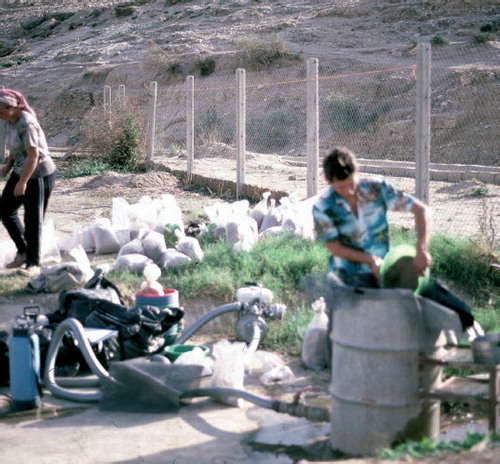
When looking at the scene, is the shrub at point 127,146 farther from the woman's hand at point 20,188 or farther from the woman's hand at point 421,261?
the woman's hand at point 421,261

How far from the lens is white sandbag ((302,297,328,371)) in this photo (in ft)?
18.1

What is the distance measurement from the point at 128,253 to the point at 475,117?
18159mm

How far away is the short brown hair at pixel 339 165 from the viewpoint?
13.0ft

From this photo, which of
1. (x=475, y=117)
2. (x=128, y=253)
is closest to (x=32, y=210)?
(x=128, y=253)

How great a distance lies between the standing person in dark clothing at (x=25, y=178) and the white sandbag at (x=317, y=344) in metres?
2.99

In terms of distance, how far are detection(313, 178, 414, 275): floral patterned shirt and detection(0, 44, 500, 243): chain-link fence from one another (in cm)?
1036

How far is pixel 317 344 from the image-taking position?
5.53 metres

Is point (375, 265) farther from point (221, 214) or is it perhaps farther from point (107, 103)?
point (107, 103)

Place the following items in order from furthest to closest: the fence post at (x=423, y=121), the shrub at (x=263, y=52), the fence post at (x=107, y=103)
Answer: the shrub at (x=263, y=52) → the fence post at (x=107, y=103) → the fence post at (x=423, y=121)

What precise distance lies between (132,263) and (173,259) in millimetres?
387

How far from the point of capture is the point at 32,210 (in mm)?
7297

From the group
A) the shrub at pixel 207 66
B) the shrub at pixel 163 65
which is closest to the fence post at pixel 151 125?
A: the shrub at pixel 207 66

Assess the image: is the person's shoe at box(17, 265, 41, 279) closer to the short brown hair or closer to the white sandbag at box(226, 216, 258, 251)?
the white sandbag at box(226, 216, 258, 251)

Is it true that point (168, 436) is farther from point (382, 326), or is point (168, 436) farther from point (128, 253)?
point (128, 253)
